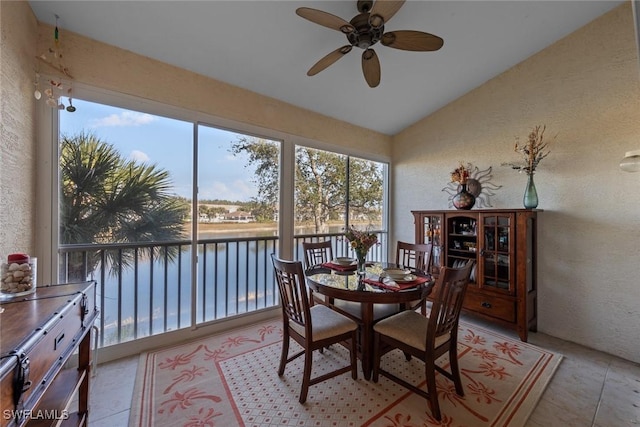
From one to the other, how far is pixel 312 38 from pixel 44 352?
271cm

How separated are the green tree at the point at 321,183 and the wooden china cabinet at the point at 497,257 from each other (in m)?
1.23

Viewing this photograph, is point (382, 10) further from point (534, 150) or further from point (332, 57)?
point (534, 150)

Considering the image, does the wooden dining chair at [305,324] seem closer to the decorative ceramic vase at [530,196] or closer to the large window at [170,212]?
the large window at [170,212]

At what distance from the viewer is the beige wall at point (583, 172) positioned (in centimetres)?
243

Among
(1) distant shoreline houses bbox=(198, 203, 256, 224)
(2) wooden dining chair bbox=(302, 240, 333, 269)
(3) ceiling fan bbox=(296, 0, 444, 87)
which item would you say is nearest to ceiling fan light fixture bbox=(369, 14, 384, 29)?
(3) ceiling fan bbox=(296, 0, 444, 87)

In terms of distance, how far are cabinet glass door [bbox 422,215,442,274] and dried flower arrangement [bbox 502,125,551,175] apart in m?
1.07

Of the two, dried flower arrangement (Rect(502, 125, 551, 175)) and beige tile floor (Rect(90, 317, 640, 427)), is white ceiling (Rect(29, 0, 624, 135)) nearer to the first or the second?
dried flower arrangement (Rect(502, 125, 551, 175))

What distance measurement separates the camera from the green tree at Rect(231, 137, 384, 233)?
3.18m

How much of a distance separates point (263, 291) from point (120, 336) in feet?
4.75

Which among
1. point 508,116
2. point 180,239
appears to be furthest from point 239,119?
point 508,116

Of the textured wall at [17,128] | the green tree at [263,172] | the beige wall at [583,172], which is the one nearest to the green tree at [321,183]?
the green tree at [263,172]

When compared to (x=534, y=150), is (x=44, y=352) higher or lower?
lower

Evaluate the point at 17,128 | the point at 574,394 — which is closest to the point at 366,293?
the point at 574,394

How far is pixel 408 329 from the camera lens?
6.11 feet
